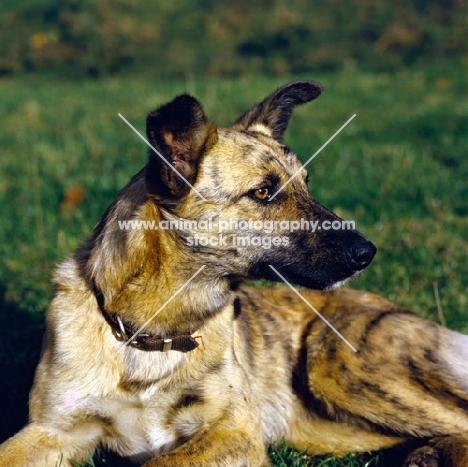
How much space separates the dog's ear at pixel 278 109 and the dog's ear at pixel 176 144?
808 mm

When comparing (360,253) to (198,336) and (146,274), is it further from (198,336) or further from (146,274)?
(146,274)

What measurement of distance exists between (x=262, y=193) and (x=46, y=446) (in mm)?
1649

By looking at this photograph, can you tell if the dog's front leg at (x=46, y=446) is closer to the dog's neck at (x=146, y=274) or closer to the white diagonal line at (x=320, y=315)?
the dog's neck at (x=146, y=274)

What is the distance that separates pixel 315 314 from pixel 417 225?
289cm

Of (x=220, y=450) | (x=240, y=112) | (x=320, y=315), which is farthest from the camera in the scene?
(x=240, y=112)

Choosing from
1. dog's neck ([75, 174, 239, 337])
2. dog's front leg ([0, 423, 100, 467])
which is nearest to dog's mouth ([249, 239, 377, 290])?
dog's neck ([75, 174, 239, 337])

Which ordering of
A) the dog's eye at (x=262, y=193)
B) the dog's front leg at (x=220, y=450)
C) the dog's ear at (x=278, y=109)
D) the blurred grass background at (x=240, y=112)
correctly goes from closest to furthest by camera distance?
the dog's front leg at (x=220, y=450) < the dog's eye at (x=262, y=193) < the dog's ear at (x=278, y=109) < the blurred grass background at (x=240, y=112)

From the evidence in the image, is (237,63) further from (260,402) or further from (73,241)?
(260,402)

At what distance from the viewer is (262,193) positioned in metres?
3.79

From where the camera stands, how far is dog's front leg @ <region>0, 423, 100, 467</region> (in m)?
3.50

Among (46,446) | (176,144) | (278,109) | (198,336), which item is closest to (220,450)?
(198,336)

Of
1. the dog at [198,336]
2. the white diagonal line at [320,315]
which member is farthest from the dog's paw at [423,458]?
the white diagonal line at [320,315]

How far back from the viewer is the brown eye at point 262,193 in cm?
376

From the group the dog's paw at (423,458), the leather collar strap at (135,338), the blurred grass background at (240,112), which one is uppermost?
the leather collar strap at (135,338)
